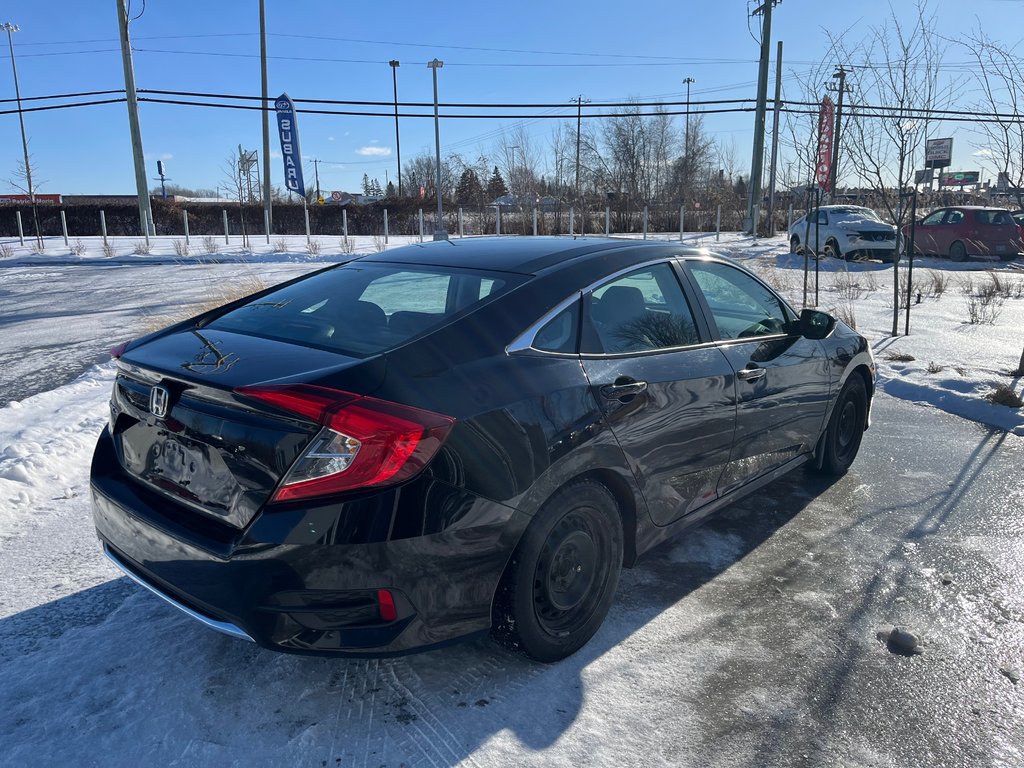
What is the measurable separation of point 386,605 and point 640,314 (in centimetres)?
172

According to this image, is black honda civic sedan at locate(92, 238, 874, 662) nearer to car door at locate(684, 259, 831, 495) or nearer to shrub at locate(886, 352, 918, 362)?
car door at locate(684, 259, 831, 495)

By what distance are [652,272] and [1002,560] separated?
89.4 inches

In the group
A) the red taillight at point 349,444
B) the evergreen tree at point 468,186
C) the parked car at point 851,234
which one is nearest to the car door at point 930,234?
the parked car at point 851,234

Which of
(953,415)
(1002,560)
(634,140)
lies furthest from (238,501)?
(634,140)

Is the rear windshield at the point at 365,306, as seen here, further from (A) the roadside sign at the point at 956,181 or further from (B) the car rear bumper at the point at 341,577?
(A) the roadside sign at the point at 956,181

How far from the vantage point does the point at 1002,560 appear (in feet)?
12.0

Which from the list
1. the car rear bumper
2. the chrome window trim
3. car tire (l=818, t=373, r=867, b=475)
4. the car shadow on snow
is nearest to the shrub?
car tire (l=818, t=373, r=867, b=475)

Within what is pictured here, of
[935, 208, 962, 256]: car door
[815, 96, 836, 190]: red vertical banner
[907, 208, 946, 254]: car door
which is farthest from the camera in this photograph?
[907, 208, 946, 254]: car door

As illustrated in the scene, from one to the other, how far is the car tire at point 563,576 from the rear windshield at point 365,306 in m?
0.82

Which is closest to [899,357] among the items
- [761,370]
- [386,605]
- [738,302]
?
[738,302]

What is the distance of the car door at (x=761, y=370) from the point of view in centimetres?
A: 360

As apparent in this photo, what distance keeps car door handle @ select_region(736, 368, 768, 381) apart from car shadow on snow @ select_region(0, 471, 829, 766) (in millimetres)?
1132

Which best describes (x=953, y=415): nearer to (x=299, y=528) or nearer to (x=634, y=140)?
(x=299, y=528)

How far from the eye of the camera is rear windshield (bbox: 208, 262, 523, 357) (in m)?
2.75
